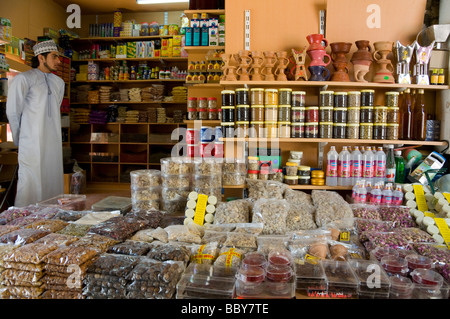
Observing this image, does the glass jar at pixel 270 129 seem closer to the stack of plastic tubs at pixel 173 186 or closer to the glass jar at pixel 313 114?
the glass jar at pixel 313 114

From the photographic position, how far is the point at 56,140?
160 inches

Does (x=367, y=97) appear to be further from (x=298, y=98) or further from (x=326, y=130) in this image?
(x=298, y=98)

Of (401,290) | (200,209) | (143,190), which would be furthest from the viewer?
(143,190)

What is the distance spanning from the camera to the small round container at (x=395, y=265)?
1.43 m

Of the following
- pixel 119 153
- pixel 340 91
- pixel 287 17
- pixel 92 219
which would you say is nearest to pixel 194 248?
pixel 92 219

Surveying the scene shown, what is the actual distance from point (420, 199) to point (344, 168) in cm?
66

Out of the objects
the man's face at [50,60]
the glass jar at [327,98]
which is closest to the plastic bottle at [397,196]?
the glass jar at [327,98]

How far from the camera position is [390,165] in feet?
9.69

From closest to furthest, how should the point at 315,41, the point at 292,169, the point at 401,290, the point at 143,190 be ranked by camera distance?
the point at 401,290
the point at 143,190
the point at 315,41
the point at 292,169

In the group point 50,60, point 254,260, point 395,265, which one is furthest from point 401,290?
point 50,60

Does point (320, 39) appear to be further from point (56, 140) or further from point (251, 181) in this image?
point (56, 140)

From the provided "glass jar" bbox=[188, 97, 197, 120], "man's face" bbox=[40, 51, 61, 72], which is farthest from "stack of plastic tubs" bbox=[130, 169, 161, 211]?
"man's face" bbox=[40, 51, 61, 72]

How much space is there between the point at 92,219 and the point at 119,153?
16.2 feet

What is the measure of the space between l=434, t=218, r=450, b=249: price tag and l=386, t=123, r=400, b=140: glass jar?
3.77 ft
